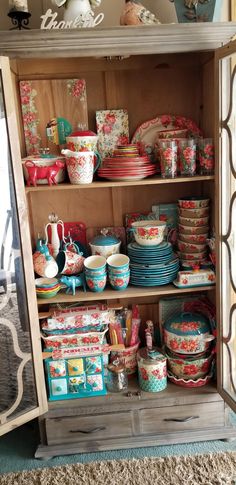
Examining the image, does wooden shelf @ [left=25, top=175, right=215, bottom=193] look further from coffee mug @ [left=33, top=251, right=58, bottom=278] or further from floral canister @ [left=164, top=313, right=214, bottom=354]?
floral canister @ [left=164, top=313, right=214, bottom=354]

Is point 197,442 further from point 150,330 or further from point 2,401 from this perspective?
point 2,401

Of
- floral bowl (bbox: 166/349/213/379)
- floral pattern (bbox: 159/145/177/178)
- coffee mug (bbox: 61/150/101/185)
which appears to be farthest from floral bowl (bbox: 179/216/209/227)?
floral bowl (bbox: 166/349/213/379)


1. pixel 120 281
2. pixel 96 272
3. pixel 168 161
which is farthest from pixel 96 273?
pixel 168 161

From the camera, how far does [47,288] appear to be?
5.67ft

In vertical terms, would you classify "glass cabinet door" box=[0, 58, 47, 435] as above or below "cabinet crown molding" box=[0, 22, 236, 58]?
below

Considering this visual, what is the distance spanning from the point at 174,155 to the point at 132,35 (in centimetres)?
47

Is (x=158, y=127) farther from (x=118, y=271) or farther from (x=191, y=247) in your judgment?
(x=118, y=271)

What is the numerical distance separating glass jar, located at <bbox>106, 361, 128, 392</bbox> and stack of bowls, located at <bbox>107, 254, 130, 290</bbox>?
0.37m

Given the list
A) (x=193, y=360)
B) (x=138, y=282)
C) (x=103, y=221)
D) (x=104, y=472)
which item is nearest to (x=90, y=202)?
(x=103, y=221)

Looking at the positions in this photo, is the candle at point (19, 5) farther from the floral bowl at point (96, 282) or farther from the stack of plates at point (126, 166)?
the floral bowl at point (96, 282)

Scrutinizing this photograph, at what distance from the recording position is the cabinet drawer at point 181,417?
181 centimetres

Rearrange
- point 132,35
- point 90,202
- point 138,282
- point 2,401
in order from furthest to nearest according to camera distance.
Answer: point 90,202 → point 138,282 → point 2,401 → point 132,35

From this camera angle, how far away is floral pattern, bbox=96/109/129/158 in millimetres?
1825

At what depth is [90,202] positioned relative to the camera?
6.33ft
